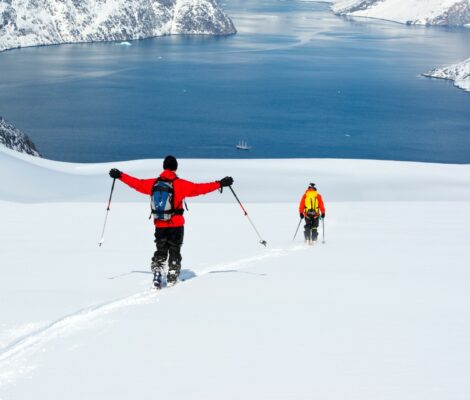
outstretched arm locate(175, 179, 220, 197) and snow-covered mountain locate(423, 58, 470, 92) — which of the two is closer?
outstretched arm locate(175, 179, 220, 197)

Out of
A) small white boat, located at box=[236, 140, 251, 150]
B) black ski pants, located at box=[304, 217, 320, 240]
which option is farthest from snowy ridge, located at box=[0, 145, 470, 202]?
small white boat, located at box=[236, 140, 251, 150]

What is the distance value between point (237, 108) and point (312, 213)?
115 m

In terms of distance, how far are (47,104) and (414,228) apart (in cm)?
11731

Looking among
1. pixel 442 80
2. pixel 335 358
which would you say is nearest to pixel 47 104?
pixel 442 80

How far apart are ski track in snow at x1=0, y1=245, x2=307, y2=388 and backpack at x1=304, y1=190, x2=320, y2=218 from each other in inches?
279

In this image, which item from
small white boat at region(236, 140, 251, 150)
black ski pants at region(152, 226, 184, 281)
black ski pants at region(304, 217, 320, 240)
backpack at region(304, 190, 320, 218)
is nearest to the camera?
black ski pants at region(152, 226, 184, 281)

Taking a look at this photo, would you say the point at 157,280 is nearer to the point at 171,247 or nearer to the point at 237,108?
the point at 171,247

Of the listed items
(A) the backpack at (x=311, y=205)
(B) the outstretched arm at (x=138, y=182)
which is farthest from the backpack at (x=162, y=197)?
(A) the backpack at (x=311, y=205)

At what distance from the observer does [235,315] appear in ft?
25.0

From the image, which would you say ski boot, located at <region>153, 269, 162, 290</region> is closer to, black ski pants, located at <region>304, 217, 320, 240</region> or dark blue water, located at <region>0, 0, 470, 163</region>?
black ski pants, located at <region>304, 217, 320, 240</region>

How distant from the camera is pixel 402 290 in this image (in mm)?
8875

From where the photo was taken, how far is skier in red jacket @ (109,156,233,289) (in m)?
9.36

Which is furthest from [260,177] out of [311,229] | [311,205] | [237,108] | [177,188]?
[237,108]

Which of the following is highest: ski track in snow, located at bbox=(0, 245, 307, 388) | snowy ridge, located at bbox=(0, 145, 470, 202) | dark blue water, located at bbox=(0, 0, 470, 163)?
dark blue water, located at bbox=(0, 0, 470, 163)
